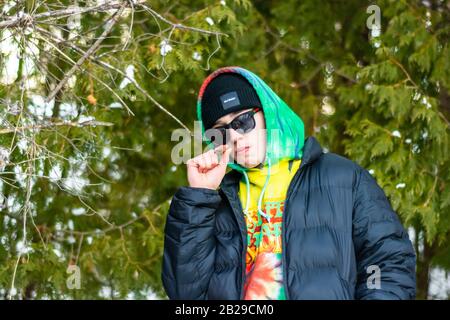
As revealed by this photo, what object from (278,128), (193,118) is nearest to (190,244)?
(278,128)

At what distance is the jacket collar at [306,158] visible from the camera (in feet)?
8.73

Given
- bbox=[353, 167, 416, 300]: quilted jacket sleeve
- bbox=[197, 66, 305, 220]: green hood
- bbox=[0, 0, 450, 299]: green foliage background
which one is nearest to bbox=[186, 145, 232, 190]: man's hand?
bbox=[197, 66, 305, 220]: green hood

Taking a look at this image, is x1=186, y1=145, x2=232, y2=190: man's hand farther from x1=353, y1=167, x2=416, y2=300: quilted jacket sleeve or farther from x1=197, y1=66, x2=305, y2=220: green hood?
x1=353, y1=167, x2=416, y2=300: quilted jacket sleeve

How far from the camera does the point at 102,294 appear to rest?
542 centimetres

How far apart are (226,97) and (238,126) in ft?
0.40

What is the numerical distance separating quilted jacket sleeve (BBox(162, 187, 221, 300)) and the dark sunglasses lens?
231 mm

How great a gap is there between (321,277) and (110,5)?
4.67ft

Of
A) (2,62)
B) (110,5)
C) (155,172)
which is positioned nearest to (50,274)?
(155,172)

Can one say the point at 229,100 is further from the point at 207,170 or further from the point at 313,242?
the point at 313,242

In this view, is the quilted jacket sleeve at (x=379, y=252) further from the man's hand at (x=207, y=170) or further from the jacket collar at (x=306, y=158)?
the man's hand at (x=207, y=170)

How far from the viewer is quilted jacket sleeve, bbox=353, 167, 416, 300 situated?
250cm

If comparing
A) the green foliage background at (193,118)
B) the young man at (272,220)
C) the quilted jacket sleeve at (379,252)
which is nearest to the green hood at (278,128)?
the young man at (272,220)

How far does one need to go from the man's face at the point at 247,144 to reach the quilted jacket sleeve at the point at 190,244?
18 centimetres

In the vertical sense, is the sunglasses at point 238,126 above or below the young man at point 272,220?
above
